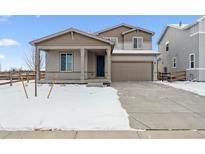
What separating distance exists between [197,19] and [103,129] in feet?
61.5

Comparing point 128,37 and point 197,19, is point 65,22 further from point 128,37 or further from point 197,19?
point 197,19

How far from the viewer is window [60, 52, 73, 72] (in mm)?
20703

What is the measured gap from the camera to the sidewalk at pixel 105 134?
19.7 feet

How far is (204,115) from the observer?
8.55 metres

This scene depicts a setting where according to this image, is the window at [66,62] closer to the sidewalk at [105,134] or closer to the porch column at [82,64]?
the porch column at [82,64]

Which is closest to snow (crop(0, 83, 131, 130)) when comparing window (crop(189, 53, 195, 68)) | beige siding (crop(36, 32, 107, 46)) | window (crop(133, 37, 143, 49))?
beige siding (crop(36, 32, 107, 46))

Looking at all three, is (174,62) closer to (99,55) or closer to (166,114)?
(99,55)

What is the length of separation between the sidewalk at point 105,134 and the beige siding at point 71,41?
13187 millimetres

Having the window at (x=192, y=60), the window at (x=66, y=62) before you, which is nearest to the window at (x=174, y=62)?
the window at (x=192, y=60)

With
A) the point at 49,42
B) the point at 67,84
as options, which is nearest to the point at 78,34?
the point at 49,42

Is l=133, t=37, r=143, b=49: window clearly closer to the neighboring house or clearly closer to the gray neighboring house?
the neighboring house

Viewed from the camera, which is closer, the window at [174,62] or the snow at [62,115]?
the snow at [62,115]

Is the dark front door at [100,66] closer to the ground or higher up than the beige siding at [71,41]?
closer to the ground
